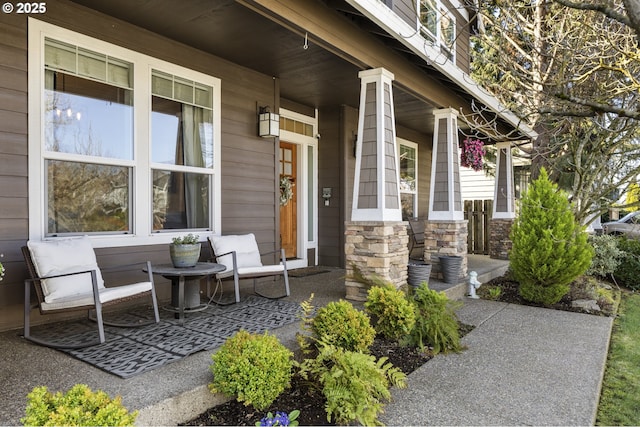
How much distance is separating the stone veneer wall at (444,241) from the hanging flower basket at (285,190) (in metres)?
2.20

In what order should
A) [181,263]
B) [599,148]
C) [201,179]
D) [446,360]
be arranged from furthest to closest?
[599,148] < [201,179] < [181,263] < [446,360]

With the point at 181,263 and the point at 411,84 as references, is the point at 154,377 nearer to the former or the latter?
the point at 181,263

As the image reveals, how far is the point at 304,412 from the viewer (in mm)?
2287

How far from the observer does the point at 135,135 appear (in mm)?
3992

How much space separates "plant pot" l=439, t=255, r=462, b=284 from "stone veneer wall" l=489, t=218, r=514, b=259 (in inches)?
133

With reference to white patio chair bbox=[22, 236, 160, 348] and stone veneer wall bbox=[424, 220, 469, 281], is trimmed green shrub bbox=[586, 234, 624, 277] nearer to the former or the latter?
stone veneer wall bbox=[424, 220, 469, 281]

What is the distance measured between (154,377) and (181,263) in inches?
59.8

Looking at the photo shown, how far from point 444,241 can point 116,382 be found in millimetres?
4793

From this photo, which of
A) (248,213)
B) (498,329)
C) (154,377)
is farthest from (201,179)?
(498,329)

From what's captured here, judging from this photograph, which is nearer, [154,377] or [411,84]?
[154,377]

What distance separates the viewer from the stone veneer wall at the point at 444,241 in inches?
233

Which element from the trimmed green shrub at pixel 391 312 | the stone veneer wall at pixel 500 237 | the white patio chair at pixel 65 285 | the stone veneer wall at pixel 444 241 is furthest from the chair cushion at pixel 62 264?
the stone veneer wall at pixel 500 237

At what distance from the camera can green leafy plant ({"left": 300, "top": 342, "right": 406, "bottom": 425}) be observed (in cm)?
213

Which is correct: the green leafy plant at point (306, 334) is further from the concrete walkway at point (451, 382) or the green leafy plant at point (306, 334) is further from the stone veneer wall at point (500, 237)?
the stone veneer wall at point (500, 237)
